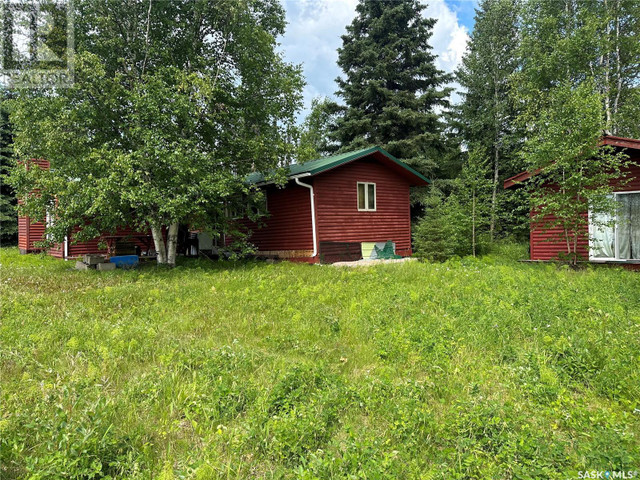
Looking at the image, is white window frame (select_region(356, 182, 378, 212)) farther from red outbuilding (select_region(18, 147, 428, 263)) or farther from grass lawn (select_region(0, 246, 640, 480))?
grass lawn (select_region(0, 246, 640, 480))

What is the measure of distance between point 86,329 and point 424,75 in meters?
24.2

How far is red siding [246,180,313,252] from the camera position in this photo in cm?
1405

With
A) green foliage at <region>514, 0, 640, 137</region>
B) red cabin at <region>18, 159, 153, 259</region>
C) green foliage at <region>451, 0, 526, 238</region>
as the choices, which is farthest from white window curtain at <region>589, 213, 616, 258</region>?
red cabin at <region>18, 159, 153, 259</region>

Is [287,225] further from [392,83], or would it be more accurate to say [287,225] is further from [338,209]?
[392,83]

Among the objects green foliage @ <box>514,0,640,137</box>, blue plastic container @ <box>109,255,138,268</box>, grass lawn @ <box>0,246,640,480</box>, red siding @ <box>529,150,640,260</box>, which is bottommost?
grass lawn @ <box>0,246,640,480</box>

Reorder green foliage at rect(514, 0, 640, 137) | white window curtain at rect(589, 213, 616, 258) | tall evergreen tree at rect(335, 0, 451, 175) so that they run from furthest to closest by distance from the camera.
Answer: tall evergreen tree at rect(335, 0, 451, 175) < green foliage at rect(514, 0, 640, 137) < white window curtain at rect(589, 213, 616, 258)

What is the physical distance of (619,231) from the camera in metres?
10.5

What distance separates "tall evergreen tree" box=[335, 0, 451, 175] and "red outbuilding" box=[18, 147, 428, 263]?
656cm

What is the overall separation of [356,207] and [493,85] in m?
16.1

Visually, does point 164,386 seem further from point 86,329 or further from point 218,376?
point 86,329

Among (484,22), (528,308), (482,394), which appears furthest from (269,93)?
(484,22)

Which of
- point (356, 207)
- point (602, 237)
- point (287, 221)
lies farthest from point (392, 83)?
point (602, 237)

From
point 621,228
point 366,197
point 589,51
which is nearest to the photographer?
point 621,228

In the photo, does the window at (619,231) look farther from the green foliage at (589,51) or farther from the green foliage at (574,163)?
the green foliage at (589,51)
